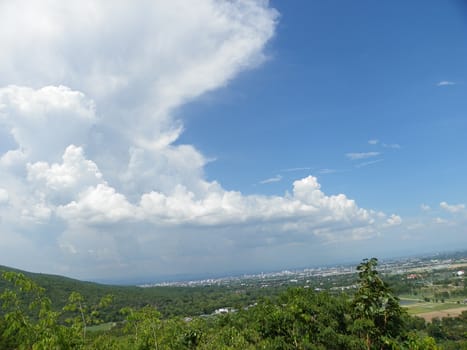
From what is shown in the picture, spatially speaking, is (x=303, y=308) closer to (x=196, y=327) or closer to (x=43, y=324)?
(x=196, y=327)

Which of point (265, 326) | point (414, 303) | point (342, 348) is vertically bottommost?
point (414, 303)

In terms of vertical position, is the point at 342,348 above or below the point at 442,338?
above

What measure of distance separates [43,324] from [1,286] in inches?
3012

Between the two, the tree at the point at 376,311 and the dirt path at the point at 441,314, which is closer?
the tree at the point at 376,311

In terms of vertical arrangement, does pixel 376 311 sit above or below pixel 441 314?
above

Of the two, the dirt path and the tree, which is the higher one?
the tree

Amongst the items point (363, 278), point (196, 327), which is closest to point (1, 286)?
point (196, 327)

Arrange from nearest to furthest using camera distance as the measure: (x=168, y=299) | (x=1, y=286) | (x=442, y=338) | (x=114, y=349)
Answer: (x=114, y=349)
(x=442, y=338)
(x=1, y=286)
(x=168, y=299)

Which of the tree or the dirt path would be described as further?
the dirt path

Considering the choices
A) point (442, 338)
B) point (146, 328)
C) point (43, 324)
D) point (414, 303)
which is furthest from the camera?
point (414, 303)

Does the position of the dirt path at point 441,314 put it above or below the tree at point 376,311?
below

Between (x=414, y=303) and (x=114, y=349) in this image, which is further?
(x=414, y=303)

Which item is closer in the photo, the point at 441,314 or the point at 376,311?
the point at 376,311

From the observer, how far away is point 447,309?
7188 centimetres
